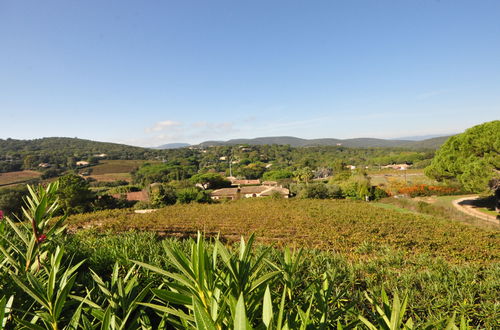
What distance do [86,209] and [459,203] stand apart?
42.0 metres

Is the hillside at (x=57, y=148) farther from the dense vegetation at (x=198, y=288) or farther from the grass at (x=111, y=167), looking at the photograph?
the dense vegetation at (x=198, y=288)

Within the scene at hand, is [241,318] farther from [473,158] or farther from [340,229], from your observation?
[473,158]

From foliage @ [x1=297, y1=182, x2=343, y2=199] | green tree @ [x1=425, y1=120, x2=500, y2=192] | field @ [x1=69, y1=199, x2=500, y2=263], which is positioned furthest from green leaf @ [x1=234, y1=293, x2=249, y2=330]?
foliage @ [x1=297, y1=182, x2=343, y2=199]

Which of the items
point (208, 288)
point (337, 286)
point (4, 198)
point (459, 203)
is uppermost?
point (208, 288)

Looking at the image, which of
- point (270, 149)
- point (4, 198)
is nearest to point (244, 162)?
point (270, 149)

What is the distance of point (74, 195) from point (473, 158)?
3763 cm

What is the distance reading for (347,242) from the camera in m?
12.8

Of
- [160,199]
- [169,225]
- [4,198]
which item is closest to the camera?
[169,225]

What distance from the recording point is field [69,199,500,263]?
37.1 feet

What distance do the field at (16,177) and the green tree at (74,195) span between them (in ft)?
143

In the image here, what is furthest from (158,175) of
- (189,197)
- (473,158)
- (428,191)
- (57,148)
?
(57,148)

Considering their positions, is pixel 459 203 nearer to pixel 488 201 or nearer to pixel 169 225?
pixel 488 201

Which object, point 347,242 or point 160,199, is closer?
point 347,242

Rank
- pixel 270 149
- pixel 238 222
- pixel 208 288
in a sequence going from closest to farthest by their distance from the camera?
pixel 208 288 < pixel 238 222 < pixel 270 149
